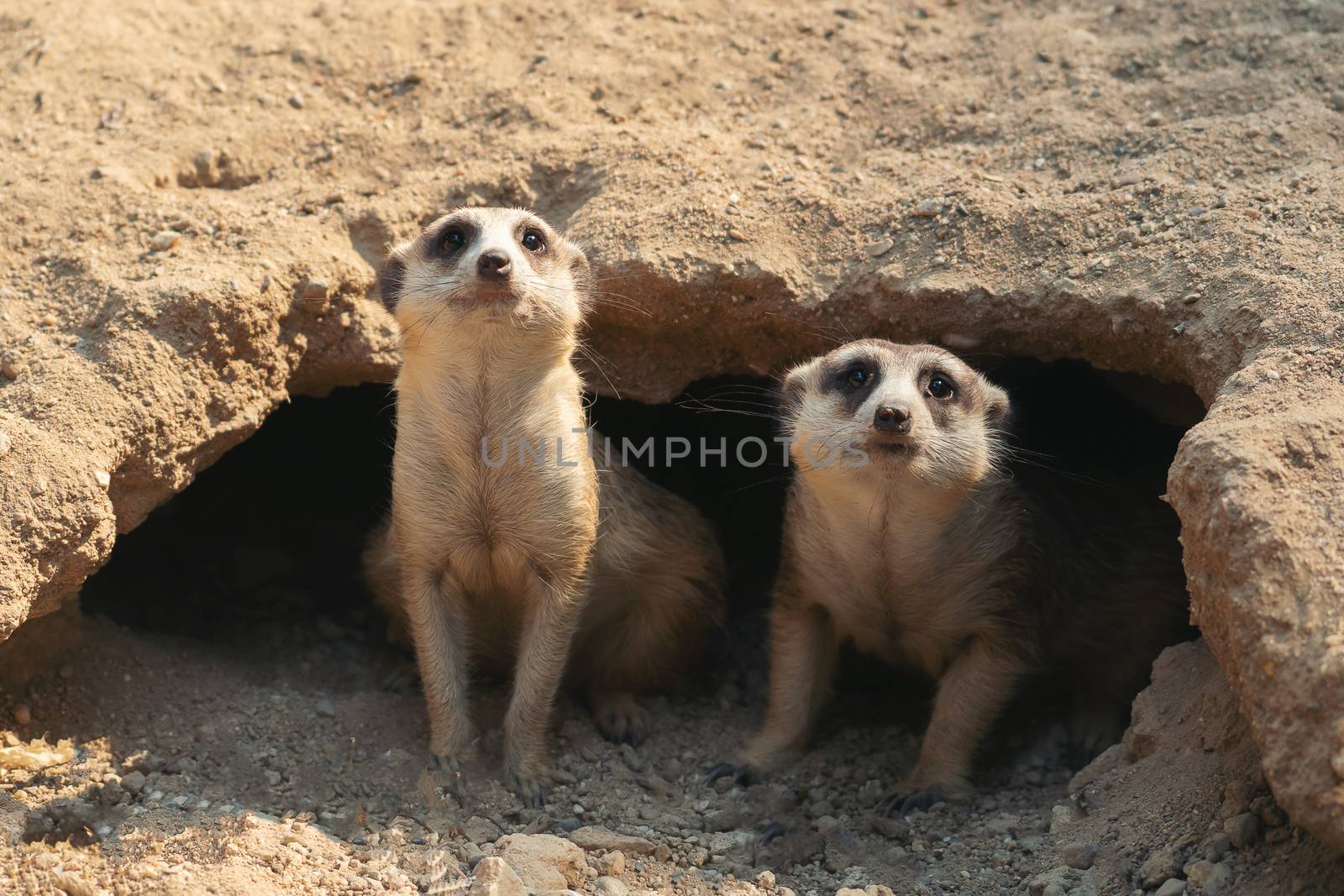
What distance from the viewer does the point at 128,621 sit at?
487 cm

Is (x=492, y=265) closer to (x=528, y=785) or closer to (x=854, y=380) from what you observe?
(x=854, y=380)

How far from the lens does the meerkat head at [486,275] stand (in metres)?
3.70

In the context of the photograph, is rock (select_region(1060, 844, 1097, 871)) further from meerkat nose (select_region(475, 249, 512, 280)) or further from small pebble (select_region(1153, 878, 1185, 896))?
meerkat nose (select_region(475, 249, 512, 280))

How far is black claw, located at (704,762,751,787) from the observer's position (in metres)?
4.20

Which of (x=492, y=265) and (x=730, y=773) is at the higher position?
(x=492, y=265)

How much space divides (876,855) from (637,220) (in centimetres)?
234

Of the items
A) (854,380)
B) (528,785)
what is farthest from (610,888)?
(854,380)

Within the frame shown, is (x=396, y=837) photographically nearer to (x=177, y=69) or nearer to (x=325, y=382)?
(x=325, y=382)

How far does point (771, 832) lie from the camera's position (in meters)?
3.80

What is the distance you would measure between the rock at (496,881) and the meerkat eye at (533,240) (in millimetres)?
1910

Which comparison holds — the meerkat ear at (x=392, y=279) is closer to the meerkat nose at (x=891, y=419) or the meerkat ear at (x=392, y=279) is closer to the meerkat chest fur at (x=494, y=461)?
the meerkat chest fur at (x=494, y=461)

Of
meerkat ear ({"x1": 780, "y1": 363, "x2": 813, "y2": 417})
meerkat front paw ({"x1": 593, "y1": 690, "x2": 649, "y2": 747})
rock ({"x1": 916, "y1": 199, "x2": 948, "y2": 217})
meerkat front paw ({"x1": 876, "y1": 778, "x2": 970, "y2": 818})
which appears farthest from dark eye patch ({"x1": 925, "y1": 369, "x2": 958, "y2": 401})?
meerkat front paw ({"x1": 593, "y1": 690, "x2": 649, "y2": 747})

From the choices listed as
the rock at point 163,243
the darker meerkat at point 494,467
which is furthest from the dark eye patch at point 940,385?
the rock at point 163,243

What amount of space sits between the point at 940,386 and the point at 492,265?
1.47 meters
